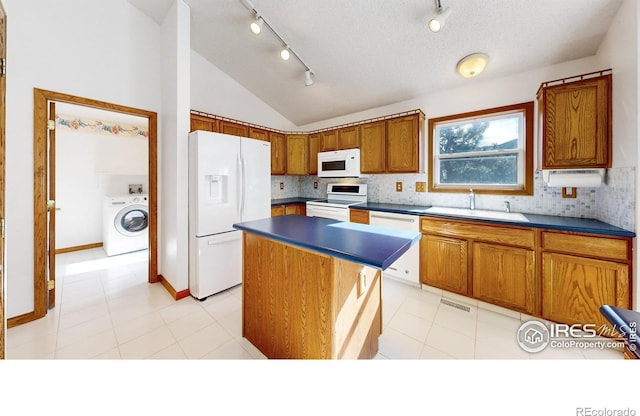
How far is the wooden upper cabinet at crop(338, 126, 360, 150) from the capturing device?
11.5ft

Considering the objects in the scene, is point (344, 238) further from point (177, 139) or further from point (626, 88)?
point (626, 88)

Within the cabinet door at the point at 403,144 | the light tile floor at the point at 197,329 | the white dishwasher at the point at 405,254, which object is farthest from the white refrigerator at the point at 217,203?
the cabinet door at the point at 403,144

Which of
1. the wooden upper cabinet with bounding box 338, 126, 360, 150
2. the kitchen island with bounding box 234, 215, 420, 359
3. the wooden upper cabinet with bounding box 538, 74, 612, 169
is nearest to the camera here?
the kitchen island with bounding box 234, 215, 420, 359

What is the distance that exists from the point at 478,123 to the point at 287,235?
286 centimetres

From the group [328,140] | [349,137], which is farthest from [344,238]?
[328,140]

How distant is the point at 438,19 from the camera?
183 cm

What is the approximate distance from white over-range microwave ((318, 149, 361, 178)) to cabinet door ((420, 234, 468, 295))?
56.2 inches

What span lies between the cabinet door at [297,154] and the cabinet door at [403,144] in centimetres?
154

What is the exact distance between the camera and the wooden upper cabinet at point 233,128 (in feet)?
10.6

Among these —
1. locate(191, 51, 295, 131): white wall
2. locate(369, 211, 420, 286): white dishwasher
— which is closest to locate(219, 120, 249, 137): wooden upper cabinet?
locate(191, 51, 295, 131): white wall

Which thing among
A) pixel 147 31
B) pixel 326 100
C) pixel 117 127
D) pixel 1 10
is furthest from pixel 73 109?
pixel 326 100

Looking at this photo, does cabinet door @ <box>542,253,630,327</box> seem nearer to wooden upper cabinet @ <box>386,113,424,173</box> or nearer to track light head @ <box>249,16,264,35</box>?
wooden upper cabinet @ <box>386,113,424,173</box>

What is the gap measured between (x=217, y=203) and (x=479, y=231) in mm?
2736
